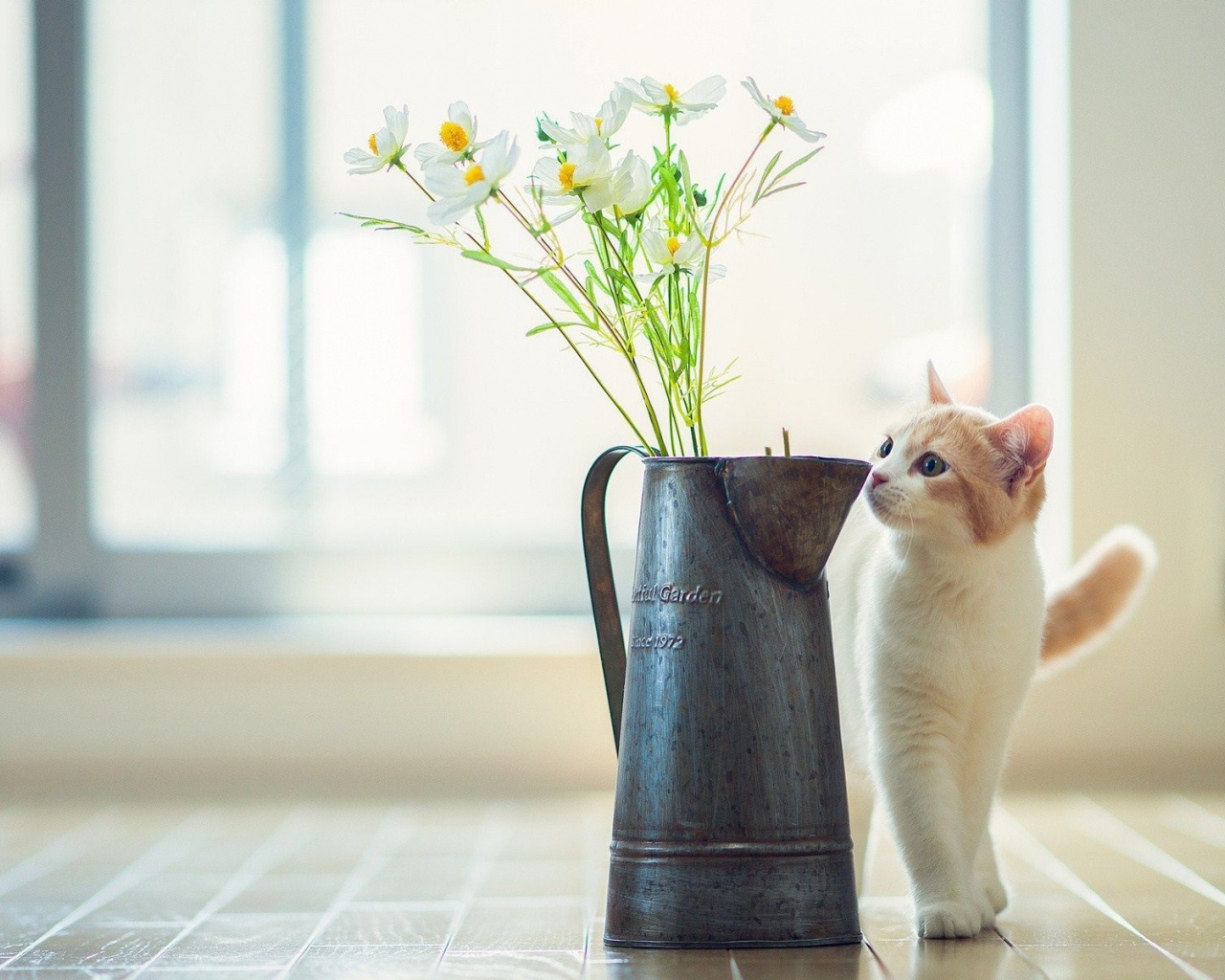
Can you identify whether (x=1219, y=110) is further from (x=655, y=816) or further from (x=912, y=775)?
(x=655, y=816)

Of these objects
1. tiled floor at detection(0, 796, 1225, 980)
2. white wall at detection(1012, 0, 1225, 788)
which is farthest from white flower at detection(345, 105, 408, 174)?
white wall at detection(1012, 0, 1225, 788)

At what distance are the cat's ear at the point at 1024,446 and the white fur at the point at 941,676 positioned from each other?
0.05 meters

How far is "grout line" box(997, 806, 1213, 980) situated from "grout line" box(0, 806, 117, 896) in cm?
109

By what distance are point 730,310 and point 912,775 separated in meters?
1.41

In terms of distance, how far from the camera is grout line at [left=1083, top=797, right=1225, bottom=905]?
Result: 1.33 m

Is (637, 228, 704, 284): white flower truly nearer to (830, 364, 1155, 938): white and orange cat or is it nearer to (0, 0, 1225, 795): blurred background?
(830, 364, 1155, 938): white and orange cat

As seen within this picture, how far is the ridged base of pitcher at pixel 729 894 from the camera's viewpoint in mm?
1009

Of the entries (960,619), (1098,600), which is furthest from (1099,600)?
(960,619)

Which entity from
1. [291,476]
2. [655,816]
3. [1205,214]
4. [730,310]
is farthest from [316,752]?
[1205,214]

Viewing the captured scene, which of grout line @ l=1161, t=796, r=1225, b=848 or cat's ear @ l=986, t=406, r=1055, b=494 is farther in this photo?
grout line @ l=1161, t=796, r=1225, b=848

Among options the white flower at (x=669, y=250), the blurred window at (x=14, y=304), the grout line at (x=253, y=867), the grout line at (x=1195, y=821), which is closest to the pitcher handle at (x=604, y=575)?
the white flower at (x=669, y=250)

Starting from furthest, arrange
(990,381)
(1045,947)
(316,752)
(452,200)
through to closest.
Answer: (990,381) → (316,752) → (1045,947) → (452,200)

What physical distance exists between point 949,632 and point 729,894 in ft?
0.94

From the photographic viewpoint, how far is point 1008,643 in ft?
3.65
